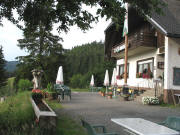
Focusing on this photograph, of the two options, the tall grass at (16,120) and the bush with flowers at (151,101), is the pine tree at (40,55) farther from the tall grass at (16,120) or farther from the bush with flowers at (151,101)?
the tall grass at (16,120)

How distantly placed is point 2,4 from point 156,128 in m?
4.18

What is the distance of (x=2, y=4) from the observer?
15.8 ft

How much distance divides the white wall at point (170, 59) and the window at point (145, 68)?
2.35m

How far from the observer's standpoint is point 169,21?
13.8m

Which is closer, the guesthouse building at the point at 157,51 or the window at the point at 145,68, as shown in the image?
the guesthouse building at the point at 157,51

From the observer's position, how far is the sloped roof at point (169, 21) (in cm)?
1223

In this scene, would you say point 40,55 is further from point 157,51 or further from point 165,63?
point 165,63

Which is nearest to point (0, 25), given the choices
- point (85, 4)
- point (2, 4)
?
point (2, 4)

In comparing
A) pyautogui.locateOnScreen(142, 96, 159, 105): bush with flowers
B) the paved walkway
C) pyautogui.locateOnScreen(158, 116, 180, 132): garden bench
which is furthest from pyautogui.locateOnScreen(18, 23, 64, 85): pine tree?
pyautogui.locateOnScreen(158, 116, 180, 132): garden bench

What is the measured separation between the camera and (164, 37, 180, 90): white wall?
12.8 m

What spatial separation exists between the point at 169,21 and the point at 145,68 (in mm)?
4353

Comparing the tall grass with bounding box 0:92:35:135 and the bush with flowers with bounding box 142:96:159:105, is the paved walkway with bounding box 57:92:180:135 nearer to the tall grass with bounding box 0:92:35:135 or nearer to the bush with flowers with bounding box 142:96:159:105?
the bush with flowers with bounding box 142:96:159:105

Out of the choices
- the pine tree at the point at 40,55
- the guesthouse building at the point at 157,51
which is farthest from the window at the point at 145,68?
the pine tree at the point at 40,55

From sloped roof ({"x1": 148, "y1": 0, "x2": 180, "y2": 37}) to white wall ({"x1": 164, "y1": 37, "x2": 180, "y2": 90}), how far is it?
2.35ft
